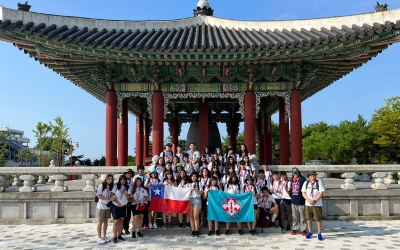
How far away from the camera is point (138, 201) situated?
8.90 meters

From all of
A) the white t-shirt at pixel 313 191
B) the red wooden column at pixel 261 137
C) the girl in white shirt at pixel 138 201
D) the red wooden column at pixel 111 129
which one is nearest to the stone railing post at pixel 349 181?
the white t-shirt at pixel 313 191

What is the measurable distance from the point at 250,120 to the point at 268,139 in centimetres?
552

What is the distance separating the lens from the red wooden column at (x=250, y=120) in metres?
13.7

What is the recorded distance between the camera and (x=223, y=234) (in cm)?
932

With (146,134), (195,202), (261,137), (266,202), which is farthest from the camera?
(146,134)

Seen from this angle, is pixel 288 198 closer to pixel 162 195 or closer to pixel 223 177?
pixel 223 177

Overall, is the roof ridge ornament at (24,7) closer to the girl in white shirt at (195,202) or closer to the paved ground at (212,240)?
the paved ground at (212,240)

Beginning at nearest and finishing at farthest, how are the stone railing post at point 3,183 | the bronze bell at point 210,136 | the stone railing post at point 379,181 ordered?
the stone railing post at point 3,183, the stone railing post at point 379,181, the bronze bell at point 210,136

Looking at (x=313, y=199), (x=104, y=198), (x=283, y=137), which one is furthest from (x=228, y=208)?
(x=283, y=137)

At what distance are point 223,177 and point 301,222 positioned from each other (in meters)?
2.40

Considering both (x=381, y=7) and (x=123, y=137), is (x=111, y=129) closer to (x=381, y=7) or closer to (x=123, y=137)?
(x=123, y=137)

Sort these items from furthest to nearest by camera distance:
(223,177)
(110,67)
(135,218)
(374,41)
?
(110,67), (374,41), (223,177), (135,218)

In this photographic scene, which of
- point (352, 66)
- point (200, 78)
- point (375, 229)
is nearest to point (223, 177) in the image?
point (375, 229)

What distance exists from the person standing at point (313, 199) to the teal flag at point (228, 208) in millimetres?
1450
